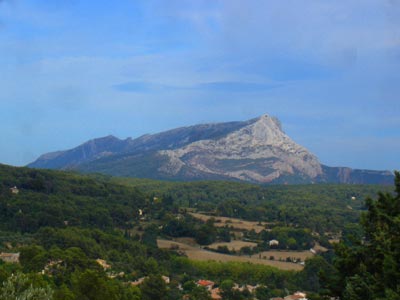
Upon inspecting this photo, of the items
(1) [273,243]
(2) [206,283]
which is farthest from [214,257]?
(2) [206,283]

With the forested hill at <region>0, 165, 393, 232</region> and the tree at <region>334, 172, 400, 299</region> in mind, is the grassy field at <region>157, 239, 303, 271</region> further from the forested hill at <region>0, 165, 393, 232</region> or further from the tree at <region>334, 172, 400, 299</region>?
the tree at <region>334, 172, 400, 299</region>

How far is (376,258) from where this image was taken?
18562 millimetres

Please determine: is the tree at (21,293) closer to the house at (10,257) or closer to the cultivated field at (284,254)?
the house at (10,257)

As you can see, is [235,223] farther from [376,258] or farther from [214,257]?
[376,258]

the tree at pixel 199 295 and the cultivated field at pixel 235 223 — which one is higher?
the cultivated field at pixel 235 223

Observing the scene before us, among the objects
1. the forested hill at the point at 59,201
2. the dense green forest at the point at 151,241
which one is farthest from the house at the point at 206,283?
the forested hill at the point at 59,201

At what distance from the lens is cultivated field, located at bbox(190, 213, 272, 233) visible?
96.3 m

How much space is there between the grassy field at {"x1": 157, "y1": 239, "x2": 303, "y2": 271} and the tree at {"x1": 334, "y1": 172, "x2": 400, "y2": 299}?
4852 cm

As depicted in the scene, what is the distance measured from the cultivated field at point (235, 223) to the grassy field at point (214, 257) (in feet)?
49.4

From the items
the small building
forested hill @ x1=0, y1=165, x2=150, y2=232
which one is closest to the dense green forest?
forested hill @ x1=0, y1=165, x2=150, y2=232

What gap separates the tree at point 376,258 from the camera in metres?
16.9

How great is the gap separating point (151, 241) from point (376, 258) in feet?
190

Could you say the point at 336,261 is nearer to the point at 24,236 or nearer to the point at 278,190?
the point at 24,236

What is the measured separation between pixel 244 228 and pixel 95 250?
41724 millimetres
